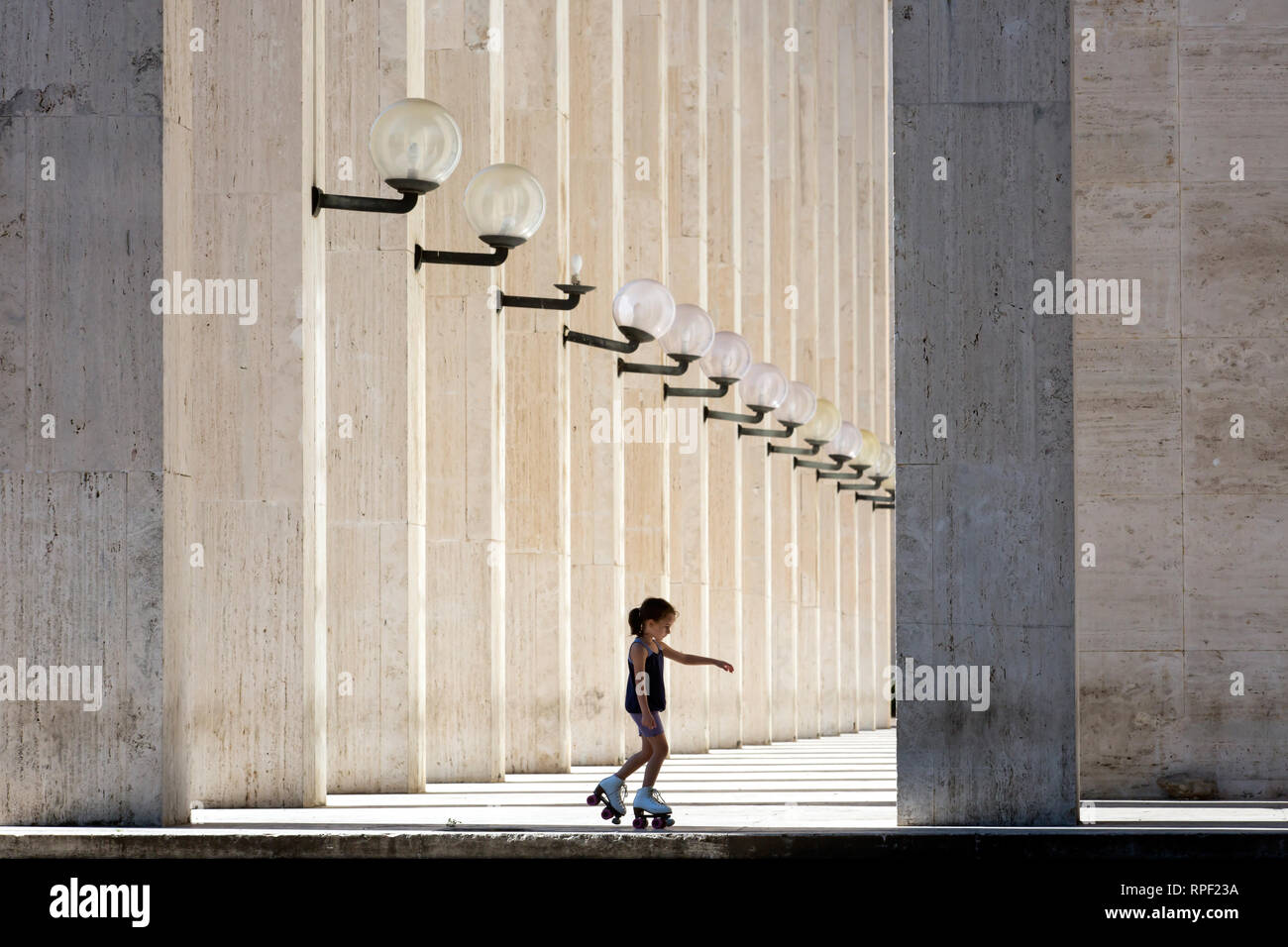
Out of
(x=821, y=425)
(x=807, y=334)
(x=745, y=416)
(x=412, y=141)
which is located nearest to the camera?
(x=412, y=141)

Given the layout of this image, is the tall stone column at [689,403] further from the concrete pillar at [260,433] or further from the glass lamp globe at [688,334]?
the concrete pillar at [260,433]

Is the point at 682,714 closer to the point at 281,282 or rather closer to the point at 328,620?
the point at 328,620

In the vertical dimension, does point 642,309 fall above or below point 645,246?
below

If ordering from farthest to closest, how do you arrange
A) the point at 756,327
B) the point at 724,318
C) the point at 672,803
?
the point at 756,327
the point at 724,318
the point at 672,803

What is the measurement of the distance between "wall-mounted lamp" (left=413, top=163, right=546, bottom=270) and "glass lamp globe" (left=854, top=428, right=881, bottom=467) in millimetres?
17977

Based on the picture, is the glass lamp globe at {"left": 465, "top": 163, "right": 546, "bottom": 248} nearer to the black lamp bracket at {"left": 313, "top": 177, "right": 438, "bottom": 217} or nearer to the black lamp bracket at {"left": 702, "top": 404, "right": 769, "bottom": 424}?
the black lamp bracket at {"left": 313, "top": 177, "right": 438, "bottom": 217}

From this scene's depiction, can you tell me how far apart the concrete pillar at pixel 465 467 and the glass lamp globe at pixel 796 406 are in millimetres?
9265

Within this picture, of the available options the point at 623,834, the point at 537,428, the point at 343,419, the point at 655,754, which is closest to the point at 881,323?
the point at 537,428

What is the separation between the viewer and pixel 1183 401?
15.5 metres

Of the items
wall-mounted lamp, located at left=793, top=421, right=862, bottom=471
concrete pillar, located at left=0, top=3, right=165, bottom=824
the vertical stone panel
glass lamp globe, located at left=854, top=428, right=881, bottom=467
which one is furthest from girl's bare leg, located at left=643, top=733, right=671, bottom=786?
the vertical stone panel

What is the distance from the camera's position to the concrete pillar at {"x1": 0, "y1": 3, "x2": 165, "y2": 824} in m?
10.5

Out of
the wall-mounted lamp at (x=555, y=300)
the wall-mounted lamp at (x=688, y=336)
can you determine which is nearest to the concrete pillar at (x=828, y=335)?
the wall-mounted lamp at (x=688, y=336)

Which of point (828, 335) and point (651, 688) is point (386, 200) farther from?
point (828, 335)

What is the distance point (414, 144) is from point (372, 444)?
3.01m
